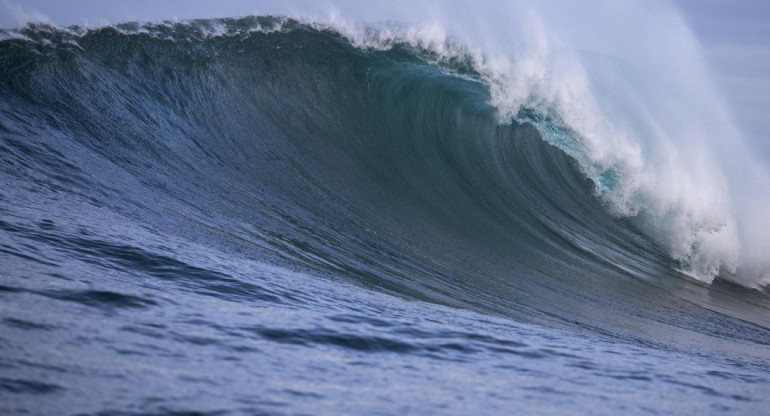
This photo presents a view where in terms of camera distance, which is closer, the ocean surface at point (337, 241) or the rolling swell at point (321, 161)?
the ocean surface at point (337, 241)

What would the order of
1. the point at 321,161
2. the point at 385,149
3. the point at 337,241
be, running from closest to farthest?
the point at 337,241
the point at 321,161
the point at 385,149

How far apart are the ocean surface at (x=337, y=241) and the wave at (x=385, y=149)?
0.14 feet

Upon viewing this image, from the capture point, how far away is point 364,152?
9430mm

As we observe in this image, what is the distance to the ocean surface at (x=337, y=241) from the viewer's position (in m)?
2.35

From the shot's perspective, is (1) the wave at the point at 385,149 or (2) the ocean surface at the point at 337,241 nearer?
(2) the ocean surface at the point at 337,241

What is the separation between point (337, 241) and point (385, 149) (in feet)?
12.8

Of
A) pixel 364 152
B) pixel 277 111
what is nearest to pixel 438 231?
pixel 364 152

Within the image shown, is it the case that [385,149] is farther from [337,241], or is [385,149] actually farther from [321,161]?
[337,241]

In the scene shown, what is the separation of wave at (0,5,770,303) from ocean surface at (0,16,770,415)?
0.14 feet

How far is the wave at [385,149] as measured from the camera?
227 inches

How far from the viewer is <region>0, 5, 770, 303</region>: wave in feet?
18.9

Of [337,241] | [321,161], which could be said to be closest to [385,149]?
[321,161]

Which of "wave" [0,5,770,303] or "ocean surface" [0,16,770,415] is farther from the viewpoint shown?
"wave" [0,5,770,303]

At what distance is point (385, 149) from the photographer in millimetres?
9867
